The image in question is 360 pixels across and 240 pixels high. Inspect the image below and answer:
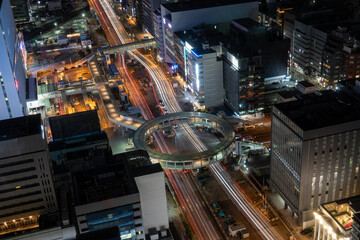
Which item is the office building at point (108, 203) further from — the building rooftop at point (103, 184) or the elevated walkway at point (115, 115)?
the elevated walkway at point (115, 115)

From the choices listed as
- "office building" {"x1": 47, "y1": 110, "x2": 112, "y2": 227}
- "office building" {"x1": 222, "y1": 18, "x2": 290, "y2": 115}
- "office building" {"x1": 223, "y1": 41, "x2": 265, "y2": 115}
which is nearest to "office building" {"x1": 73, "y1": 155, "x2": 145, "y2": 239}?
"office building" {"x1": 47, "y1": 110, "x2": 112, "y2": 227}

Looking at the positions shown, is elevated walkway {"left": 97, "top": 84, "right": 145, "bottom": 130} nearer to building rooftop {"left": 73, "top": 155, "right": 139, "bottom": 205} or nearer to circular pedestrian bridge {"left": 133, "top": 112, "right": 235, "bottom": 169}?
circular pedestrian bridge {"left": 133, "top": 112, "right": 235, "bottom": 169}

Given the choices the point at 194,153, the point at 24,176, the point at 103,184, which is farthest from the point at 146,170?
the point at 194,153

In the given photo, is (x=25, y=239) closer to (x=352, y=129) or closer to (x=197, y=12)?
(x=352, y=129)

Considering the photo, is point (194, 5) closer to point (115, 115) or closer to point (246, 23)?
point (246, 23)

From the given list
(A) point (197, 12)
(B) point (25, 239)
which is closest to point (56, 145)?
(B) point (25, 239)
